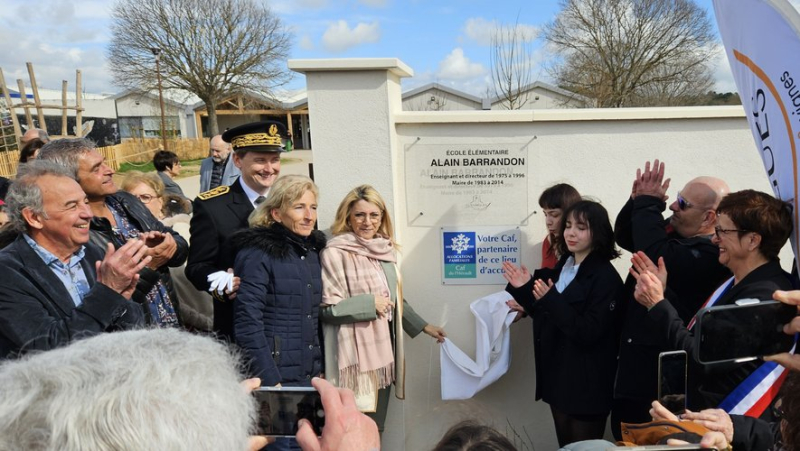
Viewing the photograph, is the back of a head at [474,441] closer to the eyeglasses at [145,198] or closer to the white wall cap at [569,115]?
the white wall cap at [569,115]

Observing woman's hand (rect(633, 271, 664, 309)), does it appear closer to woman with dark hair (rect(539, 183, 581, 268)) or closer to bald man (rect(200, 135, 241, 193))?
woman with dark hair (rect(539, 183, 581, 268))

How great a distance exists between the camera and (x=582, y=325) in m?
2.87

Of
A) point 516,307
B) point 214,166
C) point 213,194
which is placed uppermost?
point 214,166

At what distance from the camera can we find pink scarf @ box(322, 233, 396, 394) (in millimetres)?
3219

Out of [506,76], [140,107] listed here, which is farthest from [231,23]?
[506,76]

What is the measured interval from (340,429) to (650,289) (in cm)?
168

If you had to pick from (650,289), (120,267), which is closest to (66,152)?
(120,267)

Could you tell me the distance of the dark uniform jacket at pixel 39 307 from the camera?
2.00m

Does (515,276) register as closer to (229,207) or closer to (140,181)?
(229,207)

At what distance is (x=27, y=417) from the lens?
1007 millimetres

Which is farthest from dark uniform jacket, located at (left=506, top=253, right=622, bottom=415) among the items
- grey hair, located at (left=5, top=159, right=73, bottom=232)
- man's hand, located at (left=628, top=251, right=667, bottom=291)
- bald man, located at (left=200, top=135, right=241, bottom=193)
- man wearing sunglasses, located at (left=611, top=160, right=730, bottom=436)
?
bald man, located at (left=200, top=135, right=241, bottom=193)

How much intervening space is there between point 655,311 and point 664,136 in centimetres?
169

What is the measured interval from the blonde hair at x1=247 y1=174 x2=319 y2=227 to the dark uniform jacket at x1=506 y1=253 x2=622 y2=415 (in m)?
1.42

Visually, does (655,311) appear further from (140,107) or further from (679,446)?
(140,107)
